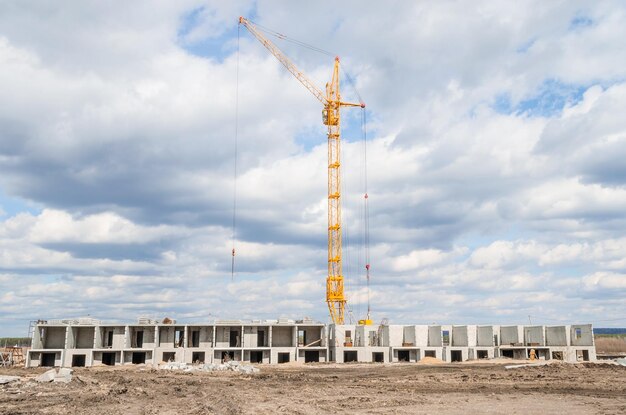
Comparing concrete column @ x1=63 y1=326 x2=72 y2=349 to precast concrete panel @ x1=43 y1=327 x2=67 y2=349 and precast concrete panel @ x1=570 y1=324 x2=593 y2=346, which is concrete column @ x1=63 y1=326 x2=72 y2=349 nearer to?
precast concrete panel @ x1=43 y1=327 x2=67 y2=349

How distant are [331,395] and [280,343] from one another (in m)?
45.1

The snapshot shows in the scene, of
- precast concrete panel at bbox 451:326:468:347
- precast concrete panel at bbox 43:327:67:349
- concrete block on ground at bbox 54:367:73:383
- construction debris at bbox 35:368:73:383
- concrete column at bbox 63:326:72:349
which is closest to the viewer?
construction debris at bbox 35:368:73:383

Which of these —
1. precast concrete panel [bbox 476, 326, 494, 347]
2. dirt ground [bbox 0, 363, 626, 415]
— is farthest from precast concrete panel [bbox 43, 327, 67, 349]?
precast concrete panel [bbox 476, 326, 494, 347]

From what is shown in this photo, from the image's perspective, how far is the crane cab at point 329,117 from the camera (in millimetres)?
98750

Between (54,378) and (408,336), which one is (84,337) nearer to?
(54,378)

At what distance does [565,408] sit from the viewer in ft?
96.7

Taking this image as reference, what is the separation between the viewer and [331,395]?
116ft

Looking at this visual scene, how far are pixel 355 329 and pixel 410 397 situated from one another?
1948 inches

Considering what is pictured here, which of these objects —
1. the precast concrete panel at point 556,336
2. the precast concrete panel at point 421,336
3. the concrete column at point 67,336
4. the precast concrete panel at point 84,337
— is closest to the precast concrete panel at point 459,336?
the precast concrete panel at point 421,336

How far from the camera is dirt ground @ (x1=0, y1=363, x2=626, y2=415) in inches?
1142

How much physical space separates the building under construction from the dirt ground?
91.3 ft

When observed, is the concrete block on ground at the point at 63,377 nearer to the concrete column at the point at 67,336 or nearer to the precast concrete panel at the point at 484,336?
the concrete column at the point at 67,336

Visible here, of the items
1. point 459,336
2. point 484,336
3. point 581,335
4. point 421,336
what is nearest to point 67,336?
point 421,336

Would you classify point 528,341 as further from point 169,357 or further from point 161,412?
point 161,412
